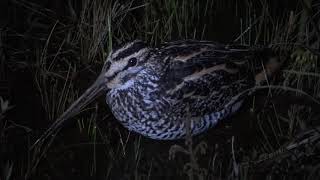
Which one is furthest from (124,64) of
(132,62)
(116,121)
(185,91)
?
(116,121)

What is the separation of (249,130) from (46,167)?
1.35 metres

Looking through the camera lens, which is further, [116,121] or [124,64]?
[116,121]

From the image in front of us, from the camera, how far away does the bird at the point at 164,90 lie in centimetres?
416

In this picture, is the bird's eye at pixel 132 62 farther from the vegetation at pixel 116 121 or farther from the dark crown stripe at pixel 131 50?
the vegetation at pixel 116 121

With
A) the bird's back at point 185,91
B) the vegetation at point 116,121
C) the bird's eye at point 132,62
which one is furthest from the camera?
the bird's back at point 185,91

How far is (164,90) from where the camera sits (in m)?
4.22

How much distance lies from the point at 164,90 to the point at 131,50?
340 mm

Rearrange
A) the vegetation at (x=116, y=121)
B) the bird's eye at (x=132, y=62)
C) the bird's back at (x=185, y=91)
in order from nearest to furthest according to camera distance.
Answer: the vegetation at (x=116, y=121)
the bird's eye at (x=132, y=62)
the bird's back at (x=185, y=91)

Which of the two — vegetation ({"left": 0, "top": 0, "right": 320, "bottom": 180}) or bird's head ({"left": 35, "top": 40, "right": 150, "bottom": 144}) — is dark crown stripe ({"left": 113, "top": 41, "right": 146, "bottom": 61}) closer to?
bird's head ({"left": 35, "top": 40, "right": 150, "bottom": 144})

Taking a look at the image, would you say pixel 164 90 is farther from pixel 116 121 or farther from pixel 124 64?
pixel 116 121

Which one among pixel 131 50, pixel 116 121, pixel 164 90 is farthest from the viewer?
pixel 116 121

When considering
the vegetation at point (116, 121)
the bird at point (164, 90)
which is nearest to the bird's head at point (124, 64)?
the bird at point (164, 90)

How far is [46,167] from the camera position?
4039 mm

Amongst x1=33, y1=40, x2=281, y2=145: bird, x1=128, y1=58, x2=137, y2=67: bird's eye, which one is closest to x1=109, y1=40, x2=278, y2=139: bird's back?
x1=33, y1=40, x2=281, y2=145: bird
